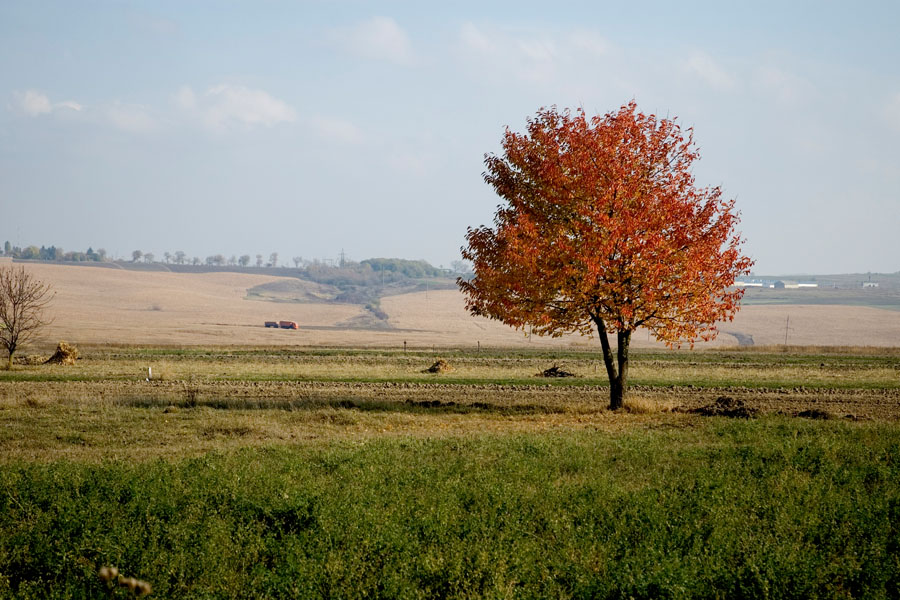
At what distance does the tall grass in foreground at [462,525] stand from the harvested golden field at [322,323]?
89421 millimetres

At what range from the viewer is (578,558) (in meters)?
10.0

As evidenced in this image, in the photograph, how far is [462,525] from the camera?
432 inches

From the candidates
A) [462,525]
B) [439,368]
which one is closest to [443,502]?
[462,525]

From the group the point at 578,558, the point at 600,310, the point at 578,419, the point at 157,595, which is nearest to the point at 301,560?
the point at 157,595

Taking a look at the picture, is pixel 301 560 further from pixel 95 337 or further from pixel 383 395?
pixel 95 337

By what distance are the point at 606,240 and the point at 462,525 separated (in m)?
15.3

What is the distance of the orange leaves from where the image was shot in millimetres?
24891

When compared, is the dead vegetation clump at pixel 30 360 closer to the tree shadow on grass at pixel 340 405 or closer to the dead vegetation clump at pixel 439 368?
the tree shadow on grass at pixel 340 405

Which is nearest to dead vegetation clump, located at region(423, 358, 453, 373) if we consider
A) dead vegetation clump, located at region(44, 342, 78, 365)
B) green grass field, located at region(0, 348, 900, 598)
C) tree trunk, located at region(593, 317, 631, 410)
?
tree trunk, located at region(593, 317, 631, 410)

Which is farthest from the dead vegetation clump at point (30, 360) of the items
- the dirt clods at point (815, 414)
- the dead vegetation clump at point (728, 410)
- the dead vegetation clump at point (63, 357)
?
the dirt clods at point (815, 414)

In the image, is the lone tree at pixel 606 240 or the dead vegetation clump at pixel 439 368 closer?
the lone tree at pixel 606 240

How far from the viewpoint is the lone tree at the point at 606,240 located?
2491cm

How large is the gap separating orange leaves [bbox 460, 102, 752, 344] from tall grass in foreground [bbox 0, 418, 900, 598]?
9483 millimetres

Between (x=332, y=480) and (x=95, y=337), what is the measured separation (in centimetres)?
9210
